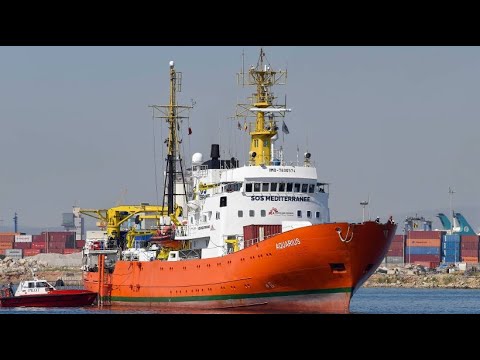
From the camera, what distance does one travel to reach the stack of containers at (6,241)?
187 m

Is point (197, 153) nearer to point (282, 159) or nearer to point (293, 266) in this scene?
point (282, 159)

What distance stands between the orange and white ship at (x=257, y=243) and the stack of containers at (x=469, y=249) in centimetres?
10627

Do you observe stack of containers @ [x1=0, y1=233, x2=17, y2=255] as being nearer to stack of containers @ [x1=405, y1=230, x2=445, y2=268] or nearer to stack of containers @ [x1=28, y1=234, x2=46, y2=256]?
stack of containers @ [x1=28, y1=234, x2=46, y2=256]

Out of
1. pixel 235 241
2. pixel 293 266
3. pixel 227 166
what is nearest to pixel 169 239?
pixel 227 166

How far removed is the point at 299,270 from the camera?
120ft

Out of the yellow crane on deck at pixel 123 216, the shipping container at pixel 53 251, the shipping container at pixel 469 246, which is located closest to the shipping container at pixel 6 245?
the shipping container at pixel 53 251

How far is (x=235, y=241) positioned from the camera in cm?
4069

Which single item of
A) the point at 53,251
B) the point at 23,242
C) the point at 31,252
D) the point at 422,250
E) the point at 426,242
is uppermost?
Answer: the point at 426,242

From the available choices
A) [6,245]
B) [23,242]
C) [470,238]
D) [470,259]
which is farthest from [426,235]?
[6,245]

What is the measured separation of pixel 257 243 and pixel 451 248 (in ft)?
397

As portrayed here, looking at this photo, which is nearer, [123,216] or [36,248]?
[123,216]

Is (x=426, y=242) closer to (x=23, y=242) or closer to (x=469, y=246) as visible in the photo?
(x=469, y=246)

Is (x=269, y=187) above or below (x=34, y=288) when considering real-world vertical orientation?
above

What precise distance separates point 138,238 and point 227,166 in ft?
31.5
